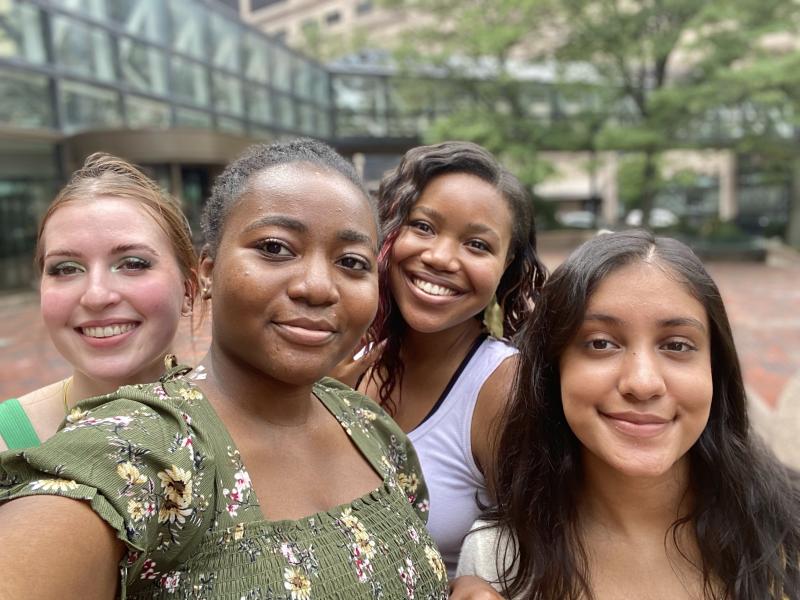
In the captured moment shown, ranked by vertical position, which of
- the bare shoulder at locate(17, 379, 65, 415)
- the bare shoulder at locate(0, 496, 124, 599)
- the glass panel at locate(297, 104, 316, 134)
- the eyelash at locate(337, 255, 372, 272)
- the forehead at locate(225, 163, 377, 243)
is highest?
the glass panel at locate(297, 104, 316, 134)

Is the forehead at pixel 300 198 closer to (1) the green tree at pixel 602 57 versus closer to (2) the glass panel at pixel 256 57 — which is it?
(1) the green tree at pixel 602 57

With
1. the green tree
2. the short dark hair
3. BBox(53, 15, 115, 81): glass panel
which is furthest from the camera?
the green tree

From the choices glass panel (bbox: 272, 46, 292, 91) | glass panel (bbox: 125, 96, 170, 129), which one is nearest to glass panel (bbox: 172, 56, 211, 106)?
glass panel (bbox: 125, 96, 170, 129)

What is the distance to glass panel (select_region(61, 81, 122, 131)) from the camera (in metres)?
14.0

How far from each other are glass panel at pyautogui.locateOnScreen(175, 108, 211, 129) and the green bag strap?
55.3ft

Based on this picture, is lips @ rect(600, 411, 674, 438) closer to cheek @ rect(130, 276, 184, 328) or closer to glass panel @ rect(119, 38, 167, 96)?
cheek @ rect(130, 276, 184, 328)

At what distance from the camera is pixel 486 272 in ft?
7.32

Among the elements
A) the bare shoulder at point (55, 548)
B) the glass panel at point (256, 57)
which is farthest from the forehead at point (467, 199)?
the glass panel at point (256, 57)

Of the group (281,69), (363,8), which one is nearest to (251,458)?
(281,69)

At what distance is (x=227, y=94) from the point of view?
19406mm

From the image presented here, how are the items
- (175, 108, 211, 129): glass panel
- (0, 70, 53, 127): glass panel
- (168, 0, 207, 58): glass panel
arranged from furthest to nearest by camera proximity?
(175, 108, 211, 129): glass panel, (168, 0, 207, 58): glass panel, (0, 70, 53, 127): glass panel

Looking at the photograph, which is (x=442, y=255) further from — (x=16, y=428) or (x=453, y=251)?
(x=16, y=428)

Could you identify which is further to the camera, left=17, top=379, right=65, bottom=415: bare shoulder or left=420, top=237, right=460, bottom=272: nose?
left=420, top=237, right=460, bottom=272: nose

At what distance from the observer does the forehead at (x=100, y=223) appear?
1.79 m
